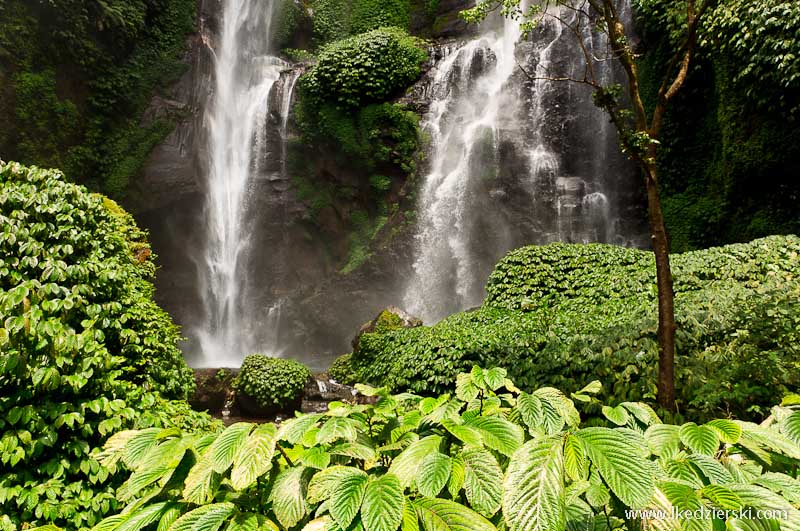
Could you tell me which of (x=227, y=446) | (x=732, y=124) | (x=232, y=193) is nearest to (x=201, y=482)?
(x=227, y=446)

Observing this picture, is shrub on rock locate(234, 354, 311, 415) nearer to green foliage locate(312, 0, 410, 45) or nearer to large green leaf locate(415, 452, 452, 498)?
large green leaf locate(415, 452, 452, 498)

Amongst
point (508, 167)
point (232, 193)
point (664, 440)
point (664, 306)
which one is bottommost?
point (664, 306)

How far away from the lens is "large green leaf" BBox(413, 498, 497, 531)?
2.81ft

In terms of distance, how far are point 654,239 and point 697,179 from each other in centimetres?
1009

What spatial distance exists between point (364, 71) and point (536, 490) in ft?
58.1

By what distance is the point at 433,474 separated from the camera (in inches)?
37.3

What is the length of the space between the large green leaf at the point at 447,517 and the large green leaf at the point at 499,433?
210 mm

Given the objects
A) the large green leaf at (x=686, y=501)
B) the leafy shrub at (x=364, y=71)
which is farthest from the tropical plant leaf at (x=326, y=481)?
the leafy shrub at (x=364, y=71)

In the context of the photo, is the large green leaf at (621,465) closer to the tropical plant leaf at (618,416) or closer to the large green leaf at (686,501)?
the large green leaf at (686,501)

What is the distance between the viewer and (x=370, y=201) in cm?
1702

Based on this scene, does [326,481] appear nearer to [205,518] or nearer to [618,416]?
[205,518]

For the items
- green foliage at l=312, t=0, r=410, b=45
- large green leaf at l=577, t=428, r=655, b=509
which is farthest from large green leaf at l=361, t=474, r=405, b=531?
green foliage at l=312, t=0, r=410, b=45

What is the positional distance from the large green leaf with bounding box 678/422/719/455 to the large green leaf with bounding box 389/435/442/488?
0.61 metres

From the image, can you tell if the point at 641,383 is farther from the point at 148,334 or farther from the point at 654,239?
the point at 148,334
